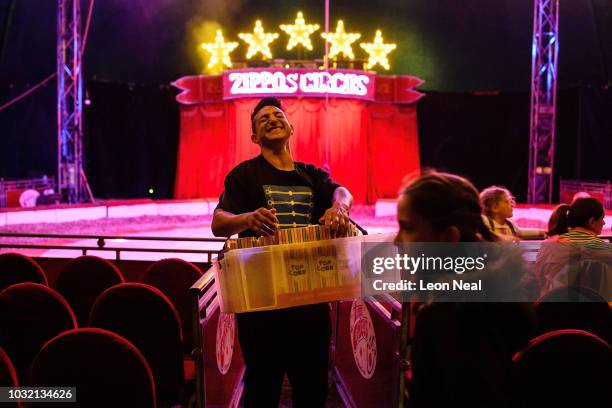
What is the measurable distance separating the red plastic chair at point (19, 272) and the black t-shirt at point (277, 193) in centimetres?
208

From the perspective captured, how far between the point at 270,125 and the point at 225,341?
119 cm

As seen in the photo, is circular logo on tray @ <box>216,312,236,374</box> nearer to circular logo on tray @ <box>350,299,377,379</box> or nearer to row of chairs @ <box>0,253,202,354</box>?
row of chairs @ <box>0,253,202,354</box>

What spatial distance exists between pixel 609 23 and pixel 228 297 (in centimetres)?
1601

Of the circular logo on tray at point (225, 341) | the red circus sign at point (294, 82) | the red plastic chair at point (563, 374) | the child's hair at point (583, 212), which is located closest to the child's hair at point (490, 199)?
the child's hair at point (583, 212)

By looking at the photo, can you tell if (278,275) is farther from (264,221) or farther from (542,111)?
(542,111)

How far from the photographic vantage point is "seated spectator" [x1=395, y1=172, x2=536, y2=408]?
1.29 m

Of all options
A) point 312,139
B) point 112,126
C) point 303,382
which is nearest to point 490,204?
point 303,382

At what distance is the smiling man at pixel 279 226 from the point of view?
85.8 inches

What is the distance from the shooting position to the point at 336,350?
3.58 metres

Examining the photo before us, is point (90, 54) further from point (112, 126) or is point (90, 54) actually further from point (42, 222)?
point (42, 222)

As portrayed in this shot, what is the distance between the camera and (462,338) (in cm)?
130

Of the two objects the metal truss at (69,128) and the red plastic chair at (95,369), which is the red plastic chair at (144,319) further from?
the metal truss at (69,128)

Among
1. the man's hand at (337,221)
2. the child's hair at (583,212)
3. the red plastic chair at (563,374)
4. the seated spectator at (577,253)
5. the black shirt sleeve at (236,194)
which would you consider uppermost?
the black shirt sleeve at (236,194)

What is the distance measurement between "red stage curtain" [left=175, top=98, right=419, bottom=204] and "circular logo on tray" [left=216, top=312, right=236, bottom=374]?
11.7 m
